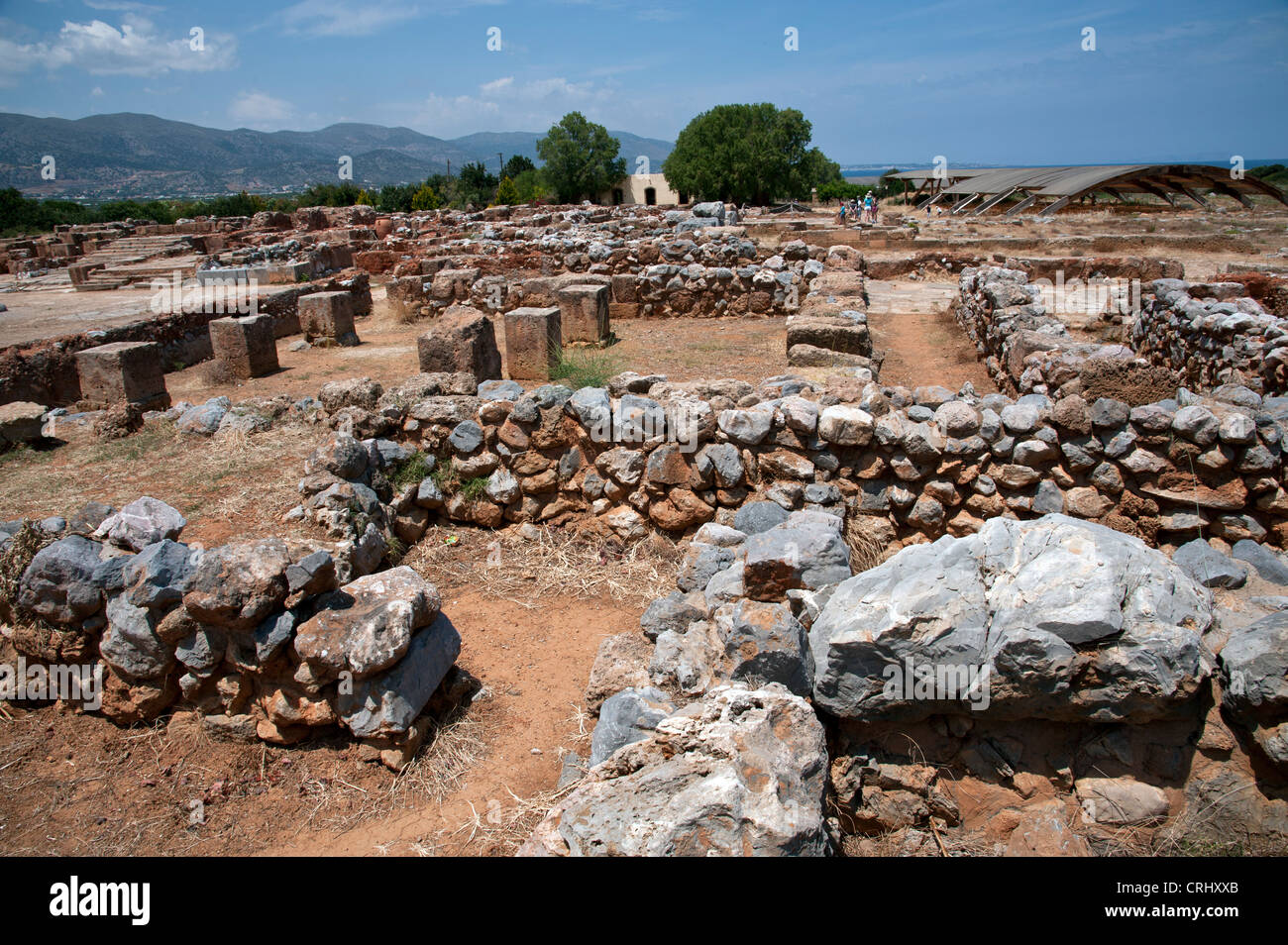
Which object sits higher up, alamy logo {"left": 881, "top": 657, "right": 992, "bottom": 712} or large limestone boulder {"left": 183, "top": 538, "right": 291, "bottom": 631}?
large limestone boulder {"left": 183, "top": 538, "right": 291, "bottom": 631}

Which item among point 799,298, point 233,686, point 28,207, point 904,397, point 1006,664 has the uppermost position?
point 28,207

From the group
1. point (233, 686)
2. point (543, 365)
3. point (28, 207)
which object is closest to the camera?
point (233, 686)

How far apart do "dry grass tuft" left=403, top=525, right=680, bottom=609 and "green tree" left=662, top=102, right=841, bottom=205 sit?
4560 cm

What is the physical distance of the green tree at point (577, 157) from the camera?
162 ft

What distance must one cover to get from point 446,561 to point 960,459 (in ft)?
12.7

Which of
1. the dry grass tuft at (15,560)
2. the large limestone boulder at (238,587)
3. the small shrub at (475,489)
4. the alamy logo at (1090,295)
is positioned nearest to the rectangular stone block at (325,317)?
the small shrub at (475,489)

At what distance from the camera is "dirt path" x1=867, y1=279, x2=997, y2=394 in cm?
958

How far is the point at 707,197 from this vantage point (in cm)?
4856

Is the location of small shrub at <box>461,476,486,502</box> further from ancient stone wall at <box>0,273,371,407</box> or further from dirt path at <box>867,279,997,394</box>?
ancient stone wall at <box>0,273,371,407</box>

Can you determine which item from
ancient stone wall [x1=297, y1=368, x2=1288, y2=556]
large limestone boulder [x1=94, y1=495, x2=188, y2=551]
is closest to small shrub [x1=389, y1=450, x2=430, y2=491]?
ancient stone wall [x1=297, y1=368, x2=1288, y2=556]

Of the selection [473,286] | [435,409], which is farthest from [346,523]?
[473,286]
